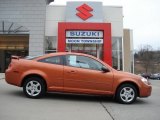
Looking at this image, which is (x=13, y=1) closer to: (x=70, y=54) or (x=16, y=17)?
(x=16, y=17)

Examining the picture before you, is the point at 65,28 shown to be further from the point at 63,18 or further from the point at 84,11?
the point at 84,11

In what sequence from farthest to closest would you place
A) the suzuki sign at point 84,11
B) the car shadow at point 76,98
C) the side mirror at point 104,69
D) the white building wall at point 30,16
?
1. the suzuki sign at point 84,11
2. the white building wall at point 30,16
3. the car shadow at point 76,98
4. the side mirror at point 104,69

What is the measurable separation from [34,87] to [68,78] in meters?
1.09

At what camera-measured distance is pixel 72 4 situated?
3073cm

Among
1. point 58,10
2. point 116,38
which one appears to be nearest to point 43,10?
point 58,10

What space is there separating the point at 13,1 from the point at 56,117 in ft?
77.7

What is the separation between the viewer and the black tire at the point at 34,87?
1089 centimetres

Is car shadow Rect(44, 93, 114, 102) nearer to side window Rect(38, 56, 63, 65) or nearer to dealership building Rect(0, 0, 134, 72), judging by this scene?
side window Rect(38, 56, 63, 65)

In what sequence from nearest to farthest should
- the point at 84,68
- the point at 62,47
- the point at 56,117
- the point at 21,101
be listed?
the point at 56,117 < the point at 21,101 < the point at 84,68 < the point at 62,47

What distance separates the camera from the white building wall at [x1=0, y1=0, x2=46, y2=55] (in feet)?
98.7

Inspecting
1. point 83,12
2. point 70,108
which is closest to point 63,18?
point 83,12

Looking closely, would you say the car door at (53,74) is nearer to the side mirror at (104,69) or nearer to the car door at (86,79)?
the car door at (86,79)

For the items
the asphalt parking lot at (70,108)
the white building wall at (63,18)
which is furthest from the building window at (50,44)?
the asphalt parking lot at (70,108)

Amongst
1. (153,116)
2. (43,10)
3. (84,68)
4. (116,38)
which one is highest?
(43,10)
